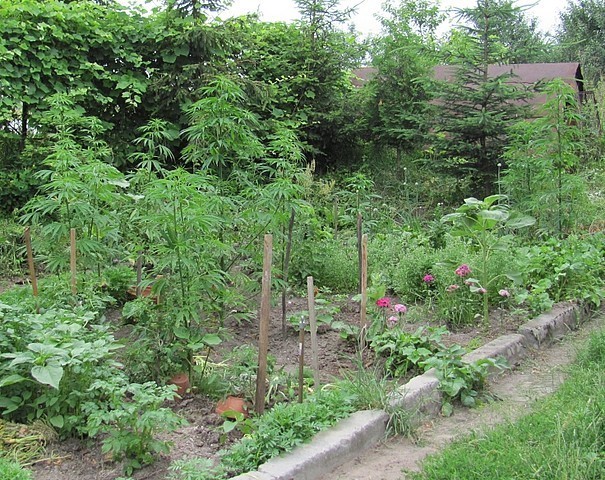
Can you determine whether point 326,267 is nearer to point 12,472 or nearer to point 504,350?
point 504,350

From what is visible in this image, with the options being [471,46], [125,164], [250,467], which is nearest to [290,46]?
[471,46]

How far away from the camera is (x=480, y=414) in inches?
141

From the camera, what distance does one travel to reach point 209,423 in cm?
329

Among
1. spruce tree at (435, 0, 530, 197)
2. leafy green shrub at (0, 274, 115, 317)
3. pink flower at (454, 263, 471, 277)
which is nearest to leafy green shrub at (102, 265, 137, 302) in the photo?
leafy green shrub at (0, 274, 115, 317)

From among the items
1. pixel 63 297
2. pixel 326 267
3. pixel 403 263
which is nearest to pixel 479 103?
pixel 403 263

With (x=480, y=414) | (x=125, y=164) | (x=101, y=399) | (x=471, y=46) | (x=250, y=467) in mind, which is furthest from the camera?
(x=471, y=46)

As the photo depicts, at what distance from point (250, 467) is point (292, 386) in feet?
3.56

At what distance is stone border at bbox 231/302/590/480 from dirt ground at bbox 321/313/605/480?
7cm

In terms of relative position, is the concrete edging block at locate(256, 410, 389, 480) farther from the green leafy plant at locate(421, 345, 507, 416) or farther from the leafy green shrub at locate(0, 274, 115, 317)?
Answer: the leafy green shrub at locate(0, 274, 115, 317)

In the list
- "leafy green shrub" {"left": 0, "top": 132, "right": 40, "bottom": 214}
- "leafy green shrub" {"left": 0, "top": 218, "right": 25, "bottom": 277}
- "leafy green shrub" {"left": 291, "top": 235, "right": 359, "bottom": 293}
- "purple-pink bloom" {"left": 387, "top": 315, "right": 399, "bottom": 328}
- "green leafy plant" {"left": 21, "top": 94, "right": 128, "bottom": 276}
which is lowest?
"purple-pink bloom" {"left": 387, "top": 315, "right": 399, "bottom": 328}

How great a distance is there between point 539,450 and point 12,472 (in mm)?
2298

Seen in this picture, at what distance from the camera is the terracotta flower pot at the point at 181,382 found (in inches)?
143

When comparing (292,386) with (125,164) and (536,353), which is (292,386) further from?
(125,164)

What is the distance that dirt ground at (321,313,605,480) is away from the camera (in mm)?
2920
